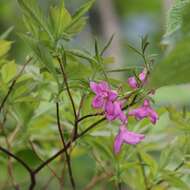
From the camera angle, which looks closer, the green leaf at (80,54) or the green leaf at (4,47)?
the green leaf at (80,54)

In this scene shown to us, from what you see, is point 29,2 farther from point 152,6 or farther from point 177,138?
point 152,6

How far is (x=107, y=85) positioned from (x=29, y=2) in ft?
0.31

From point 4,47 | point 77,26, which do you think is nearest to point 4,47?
point 4,47

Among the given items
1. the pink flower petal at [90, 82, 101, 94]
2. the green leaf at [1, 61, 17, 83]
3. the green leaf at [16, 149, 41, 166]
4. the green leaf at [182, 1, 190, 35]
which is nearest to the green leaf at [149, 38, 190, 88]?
the green leaf at [182, 1, 190, 35]

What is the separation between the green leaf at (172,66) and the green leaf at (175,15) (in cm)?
4

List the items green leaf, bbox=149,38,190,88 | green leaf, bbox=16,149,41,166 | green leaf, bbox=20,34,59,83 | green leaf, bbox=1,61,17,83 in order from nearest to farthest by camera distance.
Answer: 1. green leaf, bbox=149,38,190,88
2. green leaf, bbox=20,34,59,83
3. green leaf, bbox=1,61,17,83
4. green leaf, bbox=16,149,41,166

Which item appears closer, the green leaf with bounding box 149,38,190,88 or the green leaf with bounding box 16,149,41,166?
the green leaf with bounding box 149,38,190,88

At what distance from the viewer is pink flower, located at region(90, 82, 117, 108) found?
458mm

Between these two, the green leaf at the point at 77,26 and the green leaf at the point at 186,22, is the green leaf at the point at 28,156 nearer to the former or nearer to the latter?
the green leaf at the point at 77,26

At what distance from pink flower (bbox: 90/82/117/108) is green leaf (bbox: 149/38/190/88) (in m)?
0.11

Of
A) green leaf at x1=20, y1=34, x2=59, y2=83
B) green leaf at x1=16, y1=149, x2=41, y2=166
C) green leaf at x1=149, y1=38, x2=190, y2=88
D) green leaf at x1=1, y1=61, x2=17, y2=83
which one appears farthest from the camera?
green leaf at x1=16, y1=149, x2=41, y2=166

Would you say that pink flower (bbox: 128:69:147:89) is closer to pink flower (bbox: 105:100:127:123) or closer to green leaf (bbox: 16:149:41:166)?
pink flower (bbox: 105:100:127:123)

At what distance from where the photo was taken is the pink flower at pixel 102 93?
458 mm

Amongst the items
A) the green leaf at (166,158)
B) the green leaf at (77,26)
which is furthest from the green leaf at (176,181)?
the green leaf at (77,26)
